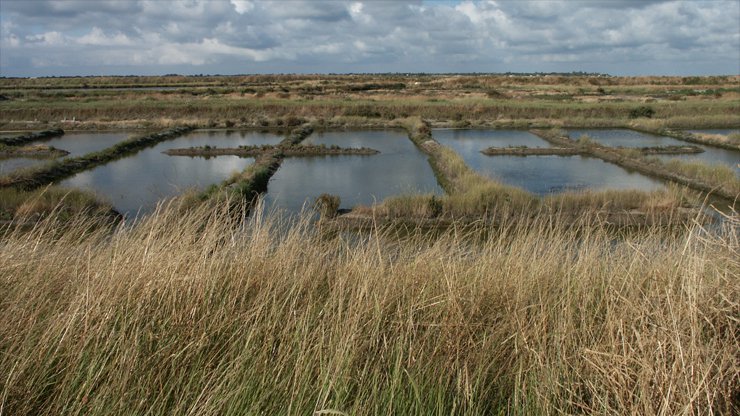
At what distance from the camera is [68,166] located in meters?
18.7

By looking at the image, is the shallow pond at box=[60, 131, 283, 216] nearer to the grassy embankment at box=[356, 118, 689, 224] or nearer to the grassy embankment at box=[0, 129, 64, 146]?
the grassy embankment at box=[356, 118, 689, 224]

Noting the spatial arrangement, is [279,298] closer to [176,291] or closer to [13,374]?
[176,291]

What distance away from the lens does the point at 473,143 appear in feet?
90.2

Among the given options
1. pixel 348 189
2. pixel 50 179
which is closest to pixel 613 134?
pixel 348 189

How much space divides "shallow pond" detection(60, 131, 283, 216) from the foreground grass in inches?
416

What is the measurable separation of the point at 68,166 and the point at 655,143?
1013 inches

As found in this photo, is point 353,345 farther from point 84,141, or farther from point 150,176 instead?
point 84,141

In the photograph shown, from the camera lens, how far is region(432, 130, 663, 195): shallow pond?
16.9 m

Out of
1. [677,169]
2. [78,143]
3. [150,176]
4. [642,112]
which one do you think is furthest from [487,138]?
[78,143]

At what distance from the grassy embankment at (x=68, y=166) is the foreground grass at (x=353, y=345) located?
45.9 feet

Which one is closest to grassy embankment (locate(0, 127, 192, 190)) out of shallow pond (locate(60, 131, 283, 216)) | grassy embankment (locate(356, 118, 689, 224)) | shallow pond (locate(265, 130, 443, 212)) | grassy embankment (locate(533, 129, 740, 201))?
shallow pond (locate(60, 131, 283, 216))

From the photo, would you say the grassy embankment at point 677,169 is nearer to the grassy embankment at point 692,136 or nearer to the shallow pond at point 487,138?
the shallow pond at point 487,138

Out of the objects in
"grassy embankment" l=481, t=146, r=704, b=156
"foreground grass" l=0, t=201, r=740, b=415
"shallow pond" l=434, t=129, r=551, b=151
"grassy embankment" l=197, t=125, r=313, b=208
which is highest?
"foreground grass" l=0, t=201, r=740, b=415

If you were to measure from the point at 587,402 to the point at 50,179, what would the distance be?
18140 mm
